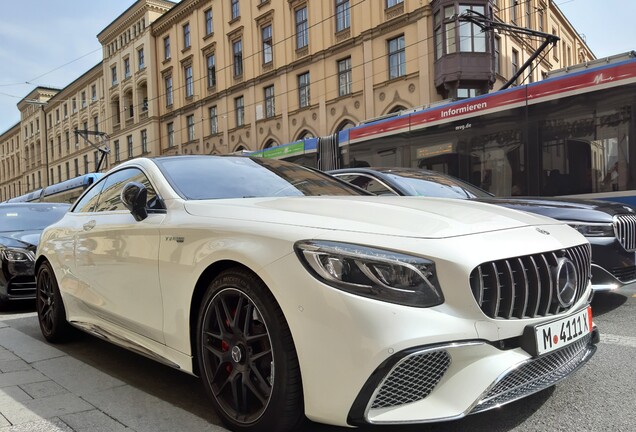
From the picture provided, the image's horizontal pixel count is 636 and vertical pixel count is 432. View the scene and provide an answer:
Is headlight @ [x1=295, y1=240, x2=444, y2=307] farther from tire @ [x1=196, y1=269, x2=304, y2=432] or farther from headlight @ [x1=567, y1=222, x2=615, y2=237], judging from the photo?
headlight @ [x1=567, y1=222, x2=615, y2=237]

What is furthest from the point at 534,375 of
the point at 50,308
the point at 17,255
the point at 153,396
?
the point at 17,255

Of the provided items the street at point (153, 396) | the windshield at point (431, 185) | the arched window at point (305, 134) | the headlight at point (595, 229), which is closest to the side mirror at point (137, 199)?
the street at point (153, 396)

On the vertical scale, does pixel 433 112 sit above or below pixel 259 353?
above

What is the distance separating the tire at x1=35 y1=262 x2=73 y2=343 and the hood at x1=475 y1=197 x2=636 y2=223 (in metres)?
3.94

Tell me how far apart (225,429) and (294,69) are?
27.7m

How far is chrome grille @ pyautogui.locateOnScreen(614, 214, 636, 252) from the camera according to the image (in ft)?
14.9

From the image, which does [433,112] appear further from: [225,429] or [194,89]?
[194,89]

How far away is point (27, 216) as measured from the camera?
766cm

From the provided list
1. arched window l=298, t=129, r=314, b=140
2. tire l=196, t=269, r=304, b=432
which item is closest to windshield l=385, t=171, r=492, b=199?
tire l=196, t=269, r=304, b=432

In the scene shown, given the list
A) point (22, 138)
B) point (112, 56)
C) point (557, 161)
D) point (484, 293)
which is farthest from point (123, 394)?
point (22, 138)

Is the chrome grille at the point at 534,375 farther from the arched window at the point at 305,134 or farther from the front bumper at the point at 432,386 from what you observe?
the arched window at the point at 305,134

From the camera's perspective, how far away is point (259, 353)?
2.37 metres

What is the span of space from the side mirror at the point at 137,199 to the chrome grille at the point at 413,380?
185cm

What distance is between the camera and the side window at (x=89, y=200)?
4223 mm
